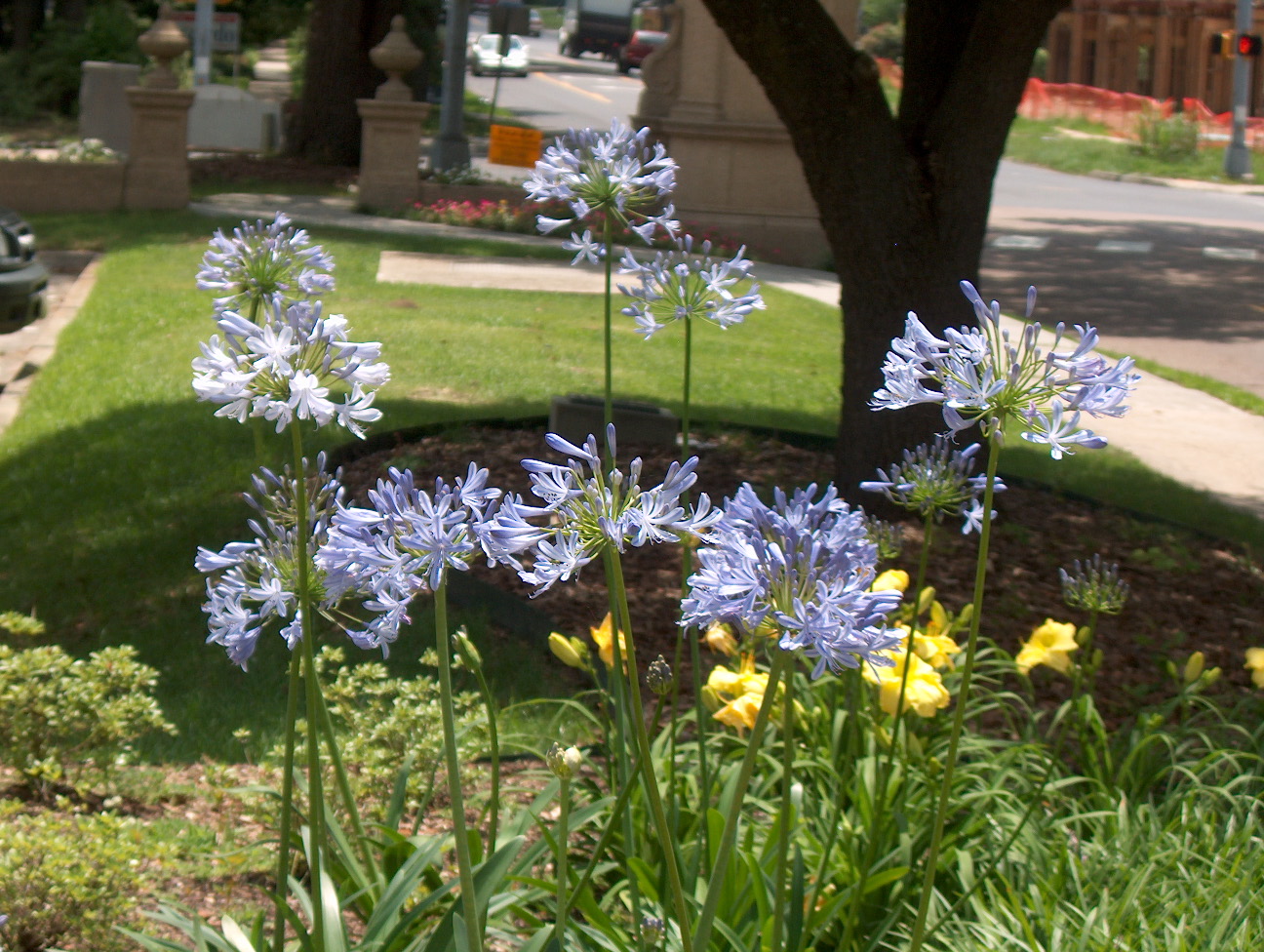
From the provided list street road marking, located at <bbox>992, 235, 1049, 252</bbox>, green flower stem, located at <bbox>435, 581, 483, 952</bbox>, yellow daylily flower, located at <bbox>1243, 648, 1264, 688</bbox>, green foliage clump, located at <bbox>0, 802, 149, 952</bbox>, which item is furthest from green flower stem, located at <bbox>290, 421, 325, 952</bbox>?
street road marking, located at <bbox>992, 235, 1049, 252</bbox>

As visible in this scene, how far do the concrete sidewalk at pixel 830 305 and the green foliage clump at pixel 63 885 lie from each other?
5.77 metres

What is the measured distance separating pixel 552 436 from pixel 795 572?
29 cm

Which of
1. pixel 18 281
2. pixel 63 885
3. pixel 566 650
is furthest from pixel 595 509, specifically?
pixel 18 281

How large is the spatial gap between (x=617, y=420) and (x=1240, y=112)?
30838mm

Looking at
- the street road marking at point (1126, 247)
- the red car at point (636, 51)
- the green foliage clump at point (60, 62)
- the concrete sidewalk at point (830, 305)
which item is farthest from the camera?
the red car at point (636, 51)

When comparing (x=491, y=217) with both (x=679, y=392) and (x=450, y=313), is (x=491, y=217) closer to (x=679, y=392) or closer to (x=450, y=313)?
(x=450, y=313)

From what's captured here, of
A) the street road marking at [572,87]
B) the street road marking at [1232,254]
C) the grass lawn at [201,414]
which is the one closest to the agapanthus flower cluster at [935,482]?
the grass lawn at [201,414]

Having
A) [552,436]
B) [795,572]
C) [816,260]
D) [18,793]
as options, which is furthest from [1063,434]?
[816,260]

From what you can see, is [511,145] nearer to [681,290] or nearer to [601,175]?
[681,290]

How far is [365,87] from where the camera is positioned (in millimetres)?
21250

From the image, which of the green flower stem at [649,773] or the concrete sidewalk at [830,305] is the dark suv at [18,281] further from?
the green flower stem at [649,773]

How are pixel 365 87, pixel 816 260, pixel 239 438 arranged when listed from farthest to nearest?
pixel 365 87
pixel 816 260
pixel 239 438

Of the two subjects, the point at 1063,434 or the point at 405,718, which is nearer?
the point at 1063,434

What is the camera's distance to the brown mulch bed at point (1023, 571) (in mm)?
5328
